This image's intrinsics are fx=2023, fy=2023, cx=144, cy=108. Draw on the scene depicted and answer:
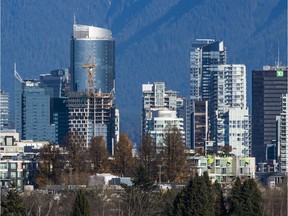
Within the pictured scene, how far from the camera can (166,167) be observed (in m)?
78.8

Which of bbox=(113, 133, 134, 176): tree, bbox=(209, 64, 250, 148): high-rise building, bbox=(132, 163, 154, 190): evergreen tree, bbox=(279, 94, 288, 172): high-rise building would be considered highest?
bbox=(209, 64, 250, 148): high-rise building

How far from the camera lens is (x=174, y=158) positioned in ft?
261

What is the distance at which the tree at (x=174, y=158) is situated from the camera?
78056 mm

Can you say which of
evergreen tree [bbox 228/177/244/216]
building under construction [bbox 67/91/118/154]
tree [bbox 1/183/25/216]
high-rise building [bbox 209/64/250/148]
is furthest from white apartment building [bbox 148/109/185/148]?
tree [bbox 1/183/25/216]

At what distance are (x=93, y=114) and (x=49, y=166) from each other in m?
81.2

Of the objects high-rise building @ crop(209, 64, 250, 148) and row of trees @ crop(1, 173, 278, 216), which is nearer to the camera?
row of trees @ crop(1, 173, 278, 216)

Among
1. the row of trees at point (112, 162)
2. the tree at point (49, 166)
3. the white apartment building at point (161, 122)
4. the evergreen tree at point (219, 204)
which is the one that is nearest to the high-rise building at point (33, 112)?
the white apartment building at point (161, 122)

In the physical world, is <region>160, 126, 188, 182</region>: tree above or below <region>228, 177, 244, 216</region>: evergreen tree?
above

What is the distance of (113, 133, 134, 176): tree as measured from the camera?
82812 mm

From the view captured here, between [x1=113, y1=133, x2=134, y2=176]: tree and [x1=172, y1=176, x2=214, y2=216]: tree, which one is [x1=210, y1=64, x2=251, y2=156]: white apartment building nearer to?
[x1=113, y1=133, x2=134, y2=176]: tree

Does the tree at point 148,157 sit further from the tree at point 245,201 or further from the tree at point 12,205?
the tree at point 12,205

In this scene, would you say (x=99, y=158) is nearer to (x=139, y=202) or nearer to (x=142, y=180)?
(x=142, y=180)

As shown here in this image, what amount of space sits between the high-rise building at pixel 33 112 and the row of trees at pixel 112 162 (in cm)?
8785

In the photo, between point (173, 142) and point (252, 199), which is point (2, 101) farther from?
point (252, 199)
